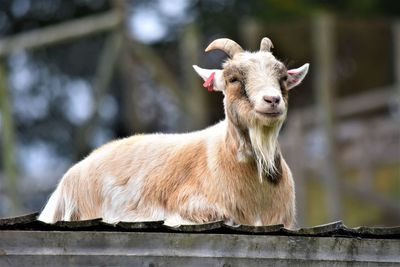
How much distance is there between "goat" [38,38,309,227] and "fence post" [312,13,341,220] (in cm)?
1001

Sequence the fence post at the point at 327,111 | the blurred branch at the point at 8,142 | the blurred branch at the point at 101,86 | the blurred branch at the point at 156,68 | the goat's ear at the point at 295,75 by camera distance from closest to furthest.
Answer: the goat's ear at the point at 295,75 < the blurred branch at the point at 8,142 < the blurred branch at the point at 101,86 < the blurred branch at the point at 156,68 < the fence post at the point at 327,111

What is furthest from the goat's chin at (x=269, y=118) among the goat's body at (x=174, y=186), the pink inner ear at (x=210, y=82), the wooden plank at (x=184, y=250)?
the wooden plank at (x=184, y=250)

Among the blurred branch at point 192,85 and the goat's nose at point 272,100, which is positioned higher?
the blurred branch at point 192,85

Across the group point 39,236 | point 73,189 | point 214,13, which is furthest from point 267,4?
point 39,236

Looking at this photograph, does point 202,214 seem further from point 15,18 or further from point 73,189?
point 15,18

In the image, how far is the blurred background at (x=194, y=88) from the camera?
63.9ft

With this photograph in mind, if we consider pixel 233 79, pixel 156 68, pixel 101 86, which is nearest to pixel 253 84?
pixel 233 79

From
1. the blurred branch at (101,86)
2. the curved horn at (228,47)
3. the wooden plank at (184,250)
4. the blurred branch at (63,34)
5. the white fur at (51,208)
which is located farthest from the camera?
the blurred branch at (63,34)

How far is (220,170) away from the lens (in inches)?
389

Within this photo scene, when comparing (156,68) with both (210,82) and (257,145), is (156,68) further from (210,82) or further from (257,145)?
(257,145)

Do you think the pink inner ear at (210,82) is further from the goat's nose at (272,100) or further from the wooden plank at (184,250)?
the wooden plank at (184,250)

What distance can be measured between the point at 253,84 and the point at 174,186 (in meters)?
0.94

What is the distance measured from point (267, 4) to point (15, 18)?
17.0 feet

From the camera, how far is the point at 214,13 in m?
27.1
